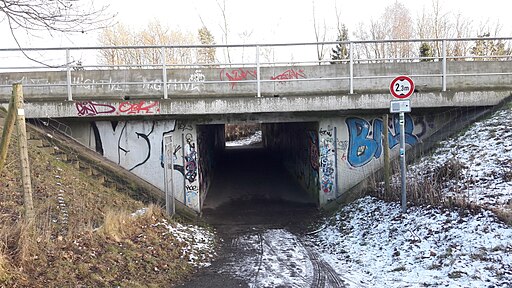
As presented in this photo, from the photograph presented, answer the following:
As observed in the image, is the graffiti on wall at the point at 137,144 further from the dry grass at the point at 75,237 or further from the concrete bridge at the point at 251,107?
the dry grass at the point at 75,237

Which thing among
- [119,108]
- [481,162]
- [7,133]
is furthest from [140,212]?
[481,162]

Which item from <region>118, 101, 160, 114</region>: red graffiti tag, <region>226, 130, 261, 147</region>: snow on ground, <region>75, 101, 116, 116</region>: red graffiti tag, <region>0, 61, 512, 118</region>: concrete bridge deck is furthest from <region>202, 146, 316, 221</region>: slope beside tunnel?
<region>226, 130, 261, 147</region>: snow on ground

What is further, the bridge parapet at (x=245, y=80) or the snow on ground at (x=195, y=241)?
the bridge parapet at (x=245, y=80)

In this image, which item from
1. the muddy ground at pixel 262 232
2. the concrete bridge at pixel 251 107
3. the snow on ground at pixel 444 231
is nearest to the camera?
the snow on ground at pixel 444 231

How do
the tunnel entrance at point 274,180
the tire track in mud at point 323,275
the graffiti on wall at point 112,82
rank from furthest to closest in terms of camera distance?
1. the tunnel entrance at point 274,180
2. the graffiti on wall at point 112,82
3. the tire track in mud at point 323,275

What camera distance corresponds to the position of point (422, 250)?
22.4 feet

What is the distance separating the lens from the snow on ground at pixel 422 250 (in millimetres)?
5789

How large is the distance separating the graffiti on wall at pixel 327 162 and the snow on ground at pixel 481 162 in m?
2.48

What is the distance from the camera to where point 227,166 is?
22.2 meters

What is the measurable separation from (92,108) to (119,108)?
715mm

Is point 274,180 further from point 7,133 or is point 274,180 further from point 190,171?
point 7,133

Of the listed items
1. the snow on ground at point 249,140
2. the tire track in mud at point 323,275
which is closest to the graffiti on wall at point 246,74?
the tire track in mud at point 323,275

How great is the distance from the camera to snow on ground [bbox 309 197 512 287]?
5.79 metres

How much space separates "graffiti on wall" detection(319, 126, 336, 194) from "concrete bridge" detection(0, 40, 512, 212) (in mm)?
30
